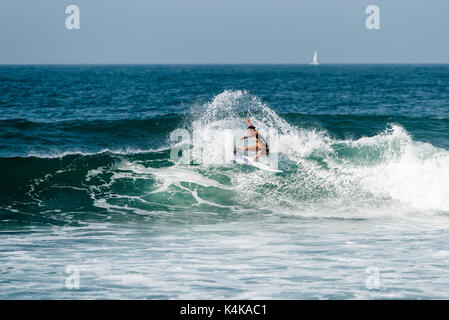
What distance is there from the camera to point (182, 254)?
951 centimetres

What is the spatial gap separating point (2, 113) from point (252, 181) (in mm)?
19460

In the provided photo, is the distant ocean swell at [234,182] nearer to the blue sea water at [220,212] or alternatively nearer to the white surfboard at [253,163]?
the blue sea water at [220,212]

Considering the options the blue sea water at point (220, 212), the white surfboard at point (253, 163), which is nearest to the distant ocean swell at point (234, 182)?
the blue sea water at point (220, 212)

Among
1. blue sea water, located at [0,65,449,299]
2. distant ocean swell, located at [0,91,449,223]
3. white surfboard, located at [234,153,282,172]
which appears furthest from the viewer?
white surfboard, located at [234,153,282,172]

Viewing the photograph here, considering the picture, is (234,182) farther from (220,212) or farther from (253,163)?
(220,212)

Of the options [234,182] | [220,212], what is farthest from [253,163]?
[220,212]

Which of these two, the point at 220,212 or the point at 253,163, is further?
the point at 253,163

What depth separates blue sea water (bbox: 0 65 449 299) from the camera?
8086mm

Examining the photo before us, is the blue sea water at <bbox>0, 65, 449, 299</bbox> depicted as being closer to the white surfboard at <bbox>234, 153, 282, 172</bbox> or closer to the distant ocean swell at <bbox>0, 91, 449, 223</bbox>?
the distant ocean swell at <bbox>0, 91, 449, 223</bbox>

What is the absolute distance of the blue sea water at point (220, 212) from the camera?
809 centimetres

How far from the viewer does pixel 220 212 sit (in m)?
13.6

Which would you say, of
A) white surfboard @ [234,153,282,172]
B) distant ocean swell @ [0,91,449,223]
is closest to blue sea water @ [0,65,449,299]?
distant ocean swell @ [0,91,449,223]
